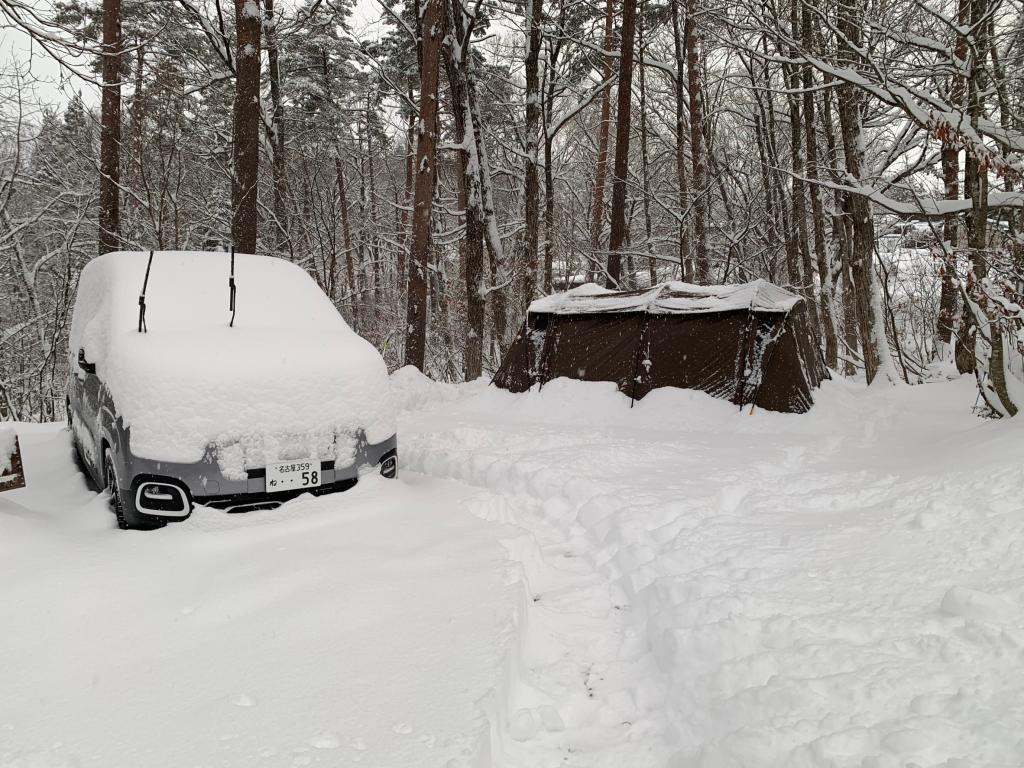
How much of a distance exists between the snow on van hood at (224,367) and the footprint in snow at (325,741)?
198 cm

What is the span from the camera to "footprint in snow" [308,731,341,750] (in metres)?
2.04

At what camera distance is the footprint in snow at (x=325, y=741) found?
204 cm

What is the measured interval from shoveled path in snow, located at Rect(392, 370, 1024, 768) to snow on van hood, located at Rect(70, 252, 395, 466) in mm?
1474

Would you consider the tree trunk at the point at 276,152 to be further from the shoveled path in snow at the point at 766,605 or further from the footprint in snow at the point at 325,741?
the footprint in snow at the point at 325,741

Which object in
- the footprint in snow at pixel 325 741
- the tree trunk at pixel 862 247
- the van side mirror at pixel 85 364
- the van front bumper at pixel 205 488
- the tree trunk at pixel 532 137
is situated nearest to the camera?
the footprint in snow at pixel 325 741

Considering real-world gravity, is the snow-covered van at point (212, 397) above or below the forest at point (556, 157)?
below

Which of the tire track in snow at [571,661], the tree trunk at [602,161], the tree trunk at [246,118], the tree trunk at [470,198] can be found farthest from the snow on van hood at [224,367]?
the tree trunk at [602,161]

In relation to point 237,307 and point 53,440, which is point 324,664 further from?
point 53,440

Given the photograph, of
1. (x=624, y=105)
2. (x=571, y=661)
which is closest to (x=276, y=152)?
(x=624, y=105)

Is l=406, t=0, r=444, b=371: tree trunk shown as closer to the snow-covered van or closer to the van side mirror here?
the snow-covered van

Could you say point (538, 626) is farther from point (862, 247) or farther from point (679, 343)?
point (862, 247)

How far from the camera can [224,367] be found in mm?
3783

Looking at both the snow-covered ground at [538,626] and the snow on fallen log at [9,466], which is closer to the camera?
the snow-covered ground at [538,626]

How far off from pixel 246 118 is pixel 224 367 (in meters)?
6.88
